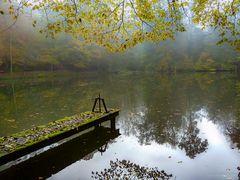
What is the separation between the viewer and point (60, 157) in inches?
293

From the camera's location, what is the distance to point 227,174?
6020 mm

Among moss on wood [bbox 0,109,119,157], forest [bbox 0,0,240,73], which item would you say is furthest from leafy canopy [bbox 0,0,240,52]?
moss on wood [bbox 0,109,119,157]

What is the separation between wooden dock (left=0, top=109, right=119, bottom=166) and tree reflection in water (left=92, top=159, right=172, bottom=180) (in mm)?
1907

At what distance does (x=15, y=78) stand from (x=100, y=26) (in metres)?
37.6

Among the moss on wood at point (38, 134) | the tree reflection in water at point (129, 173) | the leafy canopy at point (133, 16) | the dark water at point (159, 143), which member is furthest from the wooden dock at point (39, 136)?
the leafy canopy at point (133, 16)

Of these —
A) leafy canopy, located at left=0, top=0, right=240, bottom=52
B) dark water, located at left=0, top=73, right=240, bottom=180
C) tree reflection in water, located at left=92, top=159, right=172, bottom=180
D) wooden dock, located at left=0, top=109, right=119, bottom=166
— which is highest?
leafy canopy, located at left=0, top=0, right=240, bottom=52

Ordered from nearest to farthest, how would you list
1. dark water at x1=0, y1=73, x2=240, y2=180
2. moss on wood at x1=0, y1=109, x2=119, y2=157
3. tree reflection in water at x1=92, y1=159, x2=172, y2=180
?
tree reflection in water at x1=92, y1=159, x2=172, y2=180, moss on wood at x1=0, y1=109, x2=119, y2=157, dark water at x1=0, y1=73, x2=240, y2=180

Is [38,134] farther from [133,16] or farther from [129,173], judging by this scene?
[133,16]

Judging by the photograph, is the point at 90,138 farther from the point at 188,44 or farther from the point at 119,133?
the point at 188,44

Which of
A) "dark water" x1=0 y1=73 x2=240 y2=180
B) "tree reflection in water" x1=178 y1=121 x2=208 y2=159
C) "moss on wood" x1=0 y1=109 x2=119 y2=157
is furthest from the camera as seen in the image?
"tree reflection in water" x1=178 y1=121 x2=208 y2=159

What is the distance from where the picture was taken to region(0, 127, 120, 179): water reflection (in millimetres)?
6398

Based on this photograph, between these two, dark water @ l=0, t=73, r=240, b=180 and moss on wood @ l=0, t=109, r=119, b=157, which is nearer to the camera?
moss on wood @ l=0, t=109, r=119, b=157

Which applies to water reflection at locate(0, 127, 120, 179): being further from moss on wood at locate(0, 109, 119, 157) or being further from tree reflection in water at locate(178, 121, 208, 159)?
tree reflection in water at locate(178, 121, 208, 159)

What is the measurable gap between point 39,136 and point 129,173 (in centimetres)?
309
